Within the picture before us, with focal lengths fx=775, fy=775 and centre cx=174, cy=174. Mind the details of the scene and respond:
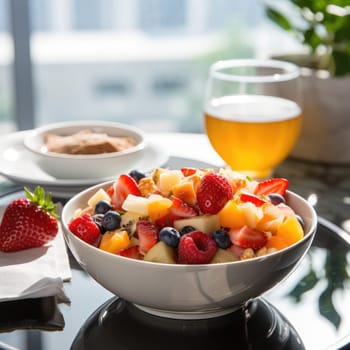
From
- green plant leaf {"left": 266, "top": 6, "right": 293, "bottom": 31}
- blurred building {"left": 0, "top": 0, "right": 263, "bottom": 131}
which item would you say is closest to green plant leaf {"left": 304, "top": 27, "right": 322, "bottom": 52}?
green plant leaf {"left": 266, "top": 6, "right": 293, "bottom": 31}

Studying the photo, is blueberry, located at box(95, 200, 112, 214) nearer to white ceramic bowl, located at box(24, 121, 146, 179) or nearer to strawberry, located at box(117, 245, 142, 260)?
strawberry, located at box(117, 245, 142, 260)

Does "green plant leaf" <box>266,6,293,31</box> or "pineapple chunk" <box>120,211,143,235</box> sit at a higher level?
"green plant leaf" <box>266,6,293,31</box>

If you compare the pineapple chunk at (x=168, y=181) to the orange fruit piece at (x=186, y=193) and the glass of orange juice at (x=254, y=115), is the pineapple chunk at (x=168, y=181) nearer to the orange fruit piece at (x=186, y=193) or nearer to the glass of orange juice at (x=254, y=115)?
the orange fruit piece at (x=186, y=193)

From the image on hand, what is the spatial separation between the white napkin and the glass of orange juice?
454mm

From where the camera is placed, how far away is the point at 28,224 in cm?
104

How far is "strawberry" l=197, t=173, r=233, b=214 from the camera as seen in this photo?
2.86 feet

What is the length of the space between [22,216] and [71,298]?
168 millimetres

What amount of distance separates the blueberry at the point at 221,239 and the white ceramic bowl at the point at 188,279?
41 millimetres

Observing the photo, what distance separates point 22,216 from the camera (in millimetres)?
1052

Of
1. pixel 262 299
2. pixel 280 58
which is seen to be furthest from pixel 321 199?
pixel 262 299

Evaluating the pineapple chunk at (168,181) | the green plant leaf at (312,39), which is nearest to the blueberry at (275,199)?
the pineapple chunk at (168,181)

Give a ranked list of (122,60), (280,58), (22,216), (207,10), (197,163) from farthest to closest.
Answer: (122,60) → (207,10) → (280,58) → (197,163) → (22,216)

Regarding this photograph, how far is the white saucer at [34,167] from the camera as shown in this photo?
4.05 ft

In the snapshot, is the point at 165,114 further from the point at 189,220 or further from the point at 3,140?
the point at 189,220
